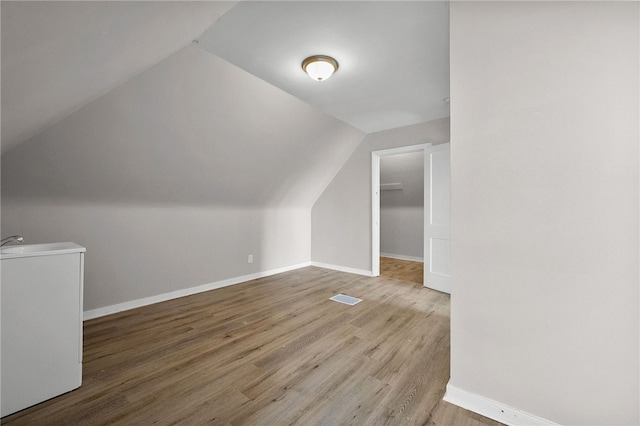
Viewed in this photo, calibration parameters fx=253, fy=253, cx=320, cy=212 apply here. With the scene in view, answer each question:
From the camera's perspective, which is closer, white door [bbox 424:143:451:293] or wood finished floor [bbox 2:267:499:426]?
wood finished floor [bbox 2:267:499:426]

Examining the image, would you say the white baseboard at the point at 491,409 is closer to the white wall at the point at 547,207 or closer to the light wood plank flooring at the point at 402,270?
the white wall at the point at 547,207

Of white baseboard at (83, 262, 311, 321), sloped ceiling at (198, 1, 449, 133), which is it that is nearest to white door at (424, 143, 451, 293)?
sloped ceiling at (198, 1, 449, 133)

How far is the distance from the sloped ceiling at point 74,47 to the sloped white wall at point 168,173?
31 centimetres

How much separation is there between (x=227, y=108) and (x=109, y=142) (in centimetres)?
113

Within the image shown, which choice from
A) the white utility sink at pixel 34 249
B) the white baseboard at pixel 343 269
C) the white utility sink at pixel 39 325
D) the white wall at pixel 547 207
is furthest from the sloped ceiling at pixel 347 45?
the white baseboard at pixel 343 269

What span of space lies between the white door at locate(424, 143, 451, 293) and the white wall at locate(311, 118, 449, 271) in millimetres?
383

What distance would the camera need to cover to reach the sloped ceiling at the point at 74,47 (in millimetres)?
921

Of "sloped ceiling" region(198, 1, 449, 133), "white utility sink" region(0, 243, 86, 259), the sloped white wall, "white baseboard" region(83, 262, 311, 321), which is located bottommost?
"white baseboard" region(83, 262, 311, 321)

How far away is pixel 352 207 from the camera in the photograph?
15.4ft

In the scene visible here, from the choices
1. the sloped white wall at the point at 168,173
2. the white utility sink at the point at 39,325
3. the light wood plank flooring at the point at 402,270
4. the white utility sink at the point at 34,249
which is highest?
the sloped white wall at the point at 168,173

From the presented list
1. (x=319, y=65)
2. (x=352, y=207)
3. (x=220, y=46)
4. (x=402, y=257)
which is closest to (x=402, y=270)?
(x=402, y=257)

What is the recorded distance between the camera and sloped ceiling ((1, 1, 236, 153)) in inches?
36.3

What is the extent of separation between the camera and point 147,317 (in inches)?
107

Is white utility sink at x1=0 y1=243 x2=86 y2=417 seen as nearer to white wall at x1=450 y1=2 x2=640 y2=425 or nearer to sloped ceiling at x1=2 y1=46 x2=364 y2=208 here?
sloped ceiling at x1=2 y1=46 x2=364 y2=208
